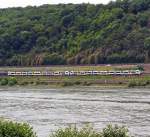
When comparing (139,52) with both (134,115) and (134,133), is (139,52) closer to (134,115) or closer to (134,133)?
(134,115)

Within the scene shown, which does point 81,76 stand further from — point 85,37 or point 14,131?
point 14,131

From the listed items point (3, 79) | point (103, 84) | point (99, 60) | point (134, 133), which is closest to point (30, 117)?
point (134, 133)

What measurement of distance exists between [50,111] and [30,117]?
22.8 feet

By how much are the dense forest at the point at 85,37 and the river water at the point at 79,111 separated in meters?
59.8

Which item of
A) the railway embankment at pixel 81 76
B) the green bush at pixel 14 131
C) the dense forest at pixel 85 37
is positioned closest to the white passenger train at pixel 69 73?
the railway embankment at pixel 81 76

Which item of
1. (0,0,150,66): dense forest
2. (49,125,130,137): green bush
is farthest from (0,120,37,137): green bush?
(0,0,150,66): dense forest

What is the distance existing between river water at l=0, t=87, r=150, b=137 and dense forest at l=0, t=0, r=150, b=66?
5979cm

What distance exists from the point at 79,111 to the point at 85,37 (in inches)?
4153

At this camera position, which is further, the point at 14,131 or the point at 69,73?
the point at 69,73

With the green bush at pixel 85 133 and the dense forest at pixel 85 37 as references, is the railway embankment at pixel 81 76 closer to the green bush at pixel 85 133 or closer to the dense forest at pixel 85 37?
the dense forest at pixel 85 37

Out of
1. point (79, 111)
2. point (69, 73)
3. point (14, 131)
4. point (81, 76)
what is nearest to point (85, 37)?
point (69, 73)

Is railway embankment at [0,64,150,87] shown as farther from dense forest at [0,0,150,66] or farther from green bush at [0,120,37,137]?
green bush at [0,120,37,137]

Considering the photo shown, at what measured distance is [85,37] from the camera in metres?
179

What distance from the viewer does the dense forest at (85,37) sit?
158 metres
